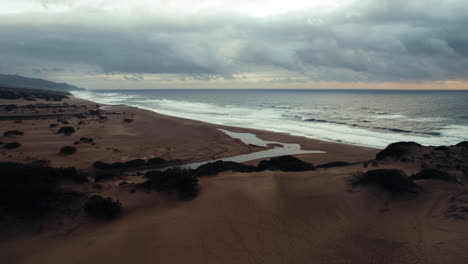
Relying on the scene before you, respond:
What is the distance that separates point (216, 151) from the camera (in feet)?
87.0

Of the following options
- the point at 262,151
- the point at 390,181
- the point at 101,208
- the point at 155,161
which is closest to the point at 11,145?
the point at 155,161

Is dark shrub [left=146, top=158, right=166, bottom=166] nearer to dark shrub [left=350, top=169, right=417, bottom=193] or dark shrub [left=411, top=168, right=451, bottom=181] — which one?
dark shrub [left=350, top=169, right=417, bottom=193]

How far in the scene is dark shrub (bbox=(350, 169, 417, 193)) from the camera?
1070cm

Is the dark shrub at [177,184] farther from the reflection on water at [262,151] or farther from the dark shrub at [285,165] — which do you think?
the reflection on water at [262,151]

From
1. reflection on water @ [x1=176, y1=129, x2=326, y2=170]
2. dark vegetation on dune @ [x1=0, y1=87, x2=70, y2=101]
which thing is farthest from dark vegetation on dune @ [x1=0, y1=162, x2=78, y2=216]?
dark vegetation on dune @ [x1=0, y1=87, x2=70, y2=101]

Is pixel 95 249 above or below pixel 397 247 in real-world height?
below

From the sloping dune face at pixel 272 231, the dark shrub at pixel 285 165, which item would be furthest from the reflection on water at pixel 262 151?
the sloping dune face at pixel 272 231

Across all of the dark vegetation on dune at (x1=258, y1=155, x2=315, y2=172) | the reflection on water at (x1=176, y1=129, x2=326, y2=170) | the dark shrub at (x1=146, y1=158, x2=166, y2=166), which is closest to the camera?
the dark vegetation on dune at (x1=258, y1=155, x2=315, y2=172)

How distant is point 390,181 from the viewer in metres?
10.9

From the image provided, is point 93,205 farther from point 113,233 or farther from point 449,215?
point 449,215

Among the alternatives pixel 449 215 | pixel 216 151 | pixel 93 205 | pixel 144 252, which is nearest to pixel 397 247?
pixel 449 215

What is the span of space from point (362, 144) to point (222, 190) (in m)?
24.7

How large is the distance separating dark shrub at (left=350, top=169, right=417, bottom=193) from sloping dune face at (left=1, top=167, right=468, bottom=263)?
0.40 m

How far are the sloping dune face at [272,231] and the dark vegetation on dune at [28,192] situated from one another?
116 centimetres
